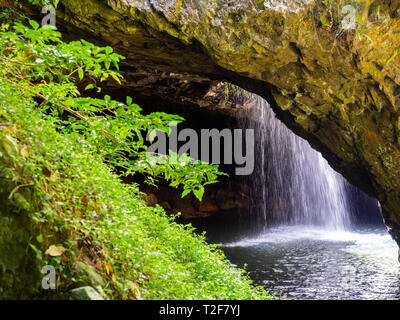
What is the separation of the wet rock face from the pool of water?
1306 millimetres

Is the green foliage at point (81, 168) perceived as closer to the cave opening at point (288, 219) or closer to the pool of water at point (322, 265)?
the pool of water at point (322, 265)

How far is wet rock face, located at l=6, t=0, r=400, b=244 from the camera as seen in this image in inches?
190

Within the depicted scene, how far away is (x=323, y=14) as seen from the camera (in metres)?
5.18

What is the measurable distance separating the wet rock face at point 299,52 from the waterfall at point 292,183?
6.42 meters

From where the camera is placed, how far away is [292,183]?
57.8ft

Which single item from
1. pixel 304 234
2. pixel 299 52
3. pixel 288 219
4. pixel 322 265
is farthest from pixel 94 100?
pixel 288 219

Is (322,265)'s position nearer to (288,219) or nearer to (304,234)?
(304,234)

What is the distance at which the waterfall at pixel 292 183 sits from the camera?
1427cm

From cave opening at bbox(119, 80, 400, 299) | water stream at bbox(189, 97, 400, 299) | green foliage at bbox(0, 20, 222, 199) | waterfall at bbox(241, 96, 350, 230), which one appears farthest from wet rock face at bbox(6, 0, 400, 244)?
waterfall at bbox(241, 96, 350, 230)

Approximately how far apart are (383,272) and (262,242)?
4.26m

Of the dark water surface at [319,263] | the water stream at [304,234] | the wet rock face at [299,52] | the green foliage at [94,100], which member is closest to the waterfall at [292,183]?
the water stream at [304,234]

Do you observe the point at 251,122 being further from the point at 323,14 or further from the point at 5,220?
the point at 5,220

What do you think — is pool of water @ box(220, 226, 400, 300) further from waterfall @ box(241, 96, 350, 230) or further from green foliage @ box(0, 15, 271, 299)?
waterfall @ box(241, 96, 350, 230)
